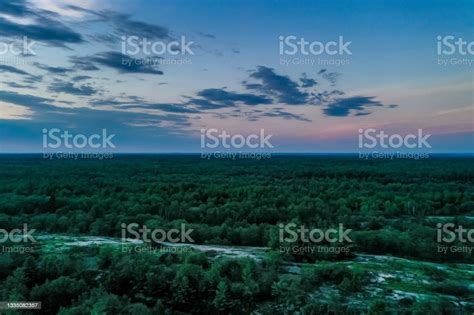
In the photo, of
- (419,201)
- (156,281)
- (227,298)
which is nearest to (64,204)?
(156,281)

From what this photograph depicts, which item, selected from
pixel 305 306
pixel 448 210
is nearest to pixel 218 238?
pixel 305 306

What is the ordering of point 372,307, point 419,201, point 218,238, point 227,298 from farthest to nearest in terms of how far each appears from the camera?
point 419,201 → point 218,238 → point 227,298 → point 372,307

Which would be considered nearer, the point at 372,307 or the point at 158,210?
the point at 372,307

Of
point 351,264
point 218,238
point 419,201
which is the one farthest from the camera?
point 419,201

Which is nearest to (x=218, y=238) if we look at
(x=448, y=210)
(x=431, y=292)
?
(x=431, y=292)

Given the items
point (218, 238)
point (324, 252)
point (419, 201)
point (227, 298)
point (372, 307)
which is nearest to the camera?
point (372, 307)

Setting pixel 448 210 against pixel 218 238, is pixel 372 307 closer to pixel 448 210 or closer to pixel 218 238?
pixel 218 238

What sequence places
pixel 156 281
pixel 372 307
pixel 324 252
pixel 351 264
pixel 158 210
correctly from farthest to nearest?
pixel 158 210, pixel 324 252, pixel 351 264, pixel 156 281, pixel 372 307

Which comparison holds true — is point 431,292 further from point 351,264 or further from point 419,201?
point 419,201

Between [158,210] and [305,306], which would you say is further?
[158,210]
